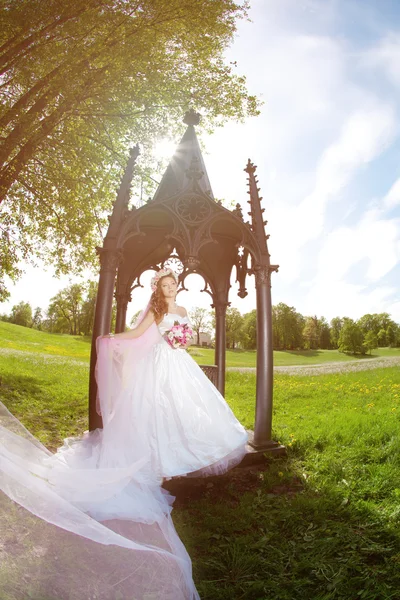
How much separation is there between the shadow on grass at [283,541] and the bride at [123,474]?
20.3 inches

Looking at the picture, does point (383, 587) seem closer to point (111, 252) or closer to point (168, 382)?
point (168, 382)

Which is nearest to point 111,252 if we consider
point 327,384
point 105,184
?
point 105,184

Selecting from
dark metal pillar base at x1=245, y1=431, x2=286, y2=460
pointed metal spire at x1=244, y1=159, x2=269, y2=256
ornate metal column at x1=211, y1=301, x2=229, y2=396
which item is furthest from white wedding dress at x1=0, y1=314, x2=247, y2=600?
ornate metal column at x1=211, y1=301, x2=229, y2=396

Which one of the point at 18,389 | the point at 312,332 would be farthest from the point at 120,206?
the point at 312,332

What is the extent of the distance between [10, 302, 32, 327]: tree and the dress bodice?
2622 inches

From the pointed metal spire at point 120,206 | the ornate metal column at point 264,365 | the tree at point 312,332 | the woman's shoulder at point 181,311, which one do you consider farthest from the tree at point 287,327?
the woman's shoulder at point 181,311

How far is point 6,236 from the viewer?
13.1 meters

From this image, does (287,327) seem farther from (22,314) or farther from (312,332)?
(22,314)

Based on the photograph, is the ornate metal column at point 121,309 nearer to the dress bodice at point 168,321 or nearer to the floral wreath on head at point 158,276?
the floral wreath on head at point 158,276

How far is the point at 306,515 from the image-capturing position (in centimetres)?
426

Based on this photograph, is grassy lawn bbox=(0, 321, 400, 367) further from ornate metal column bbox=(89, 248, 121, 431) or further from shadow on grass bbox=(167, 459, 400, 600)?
shadow on grass bbox=(167, 459, 400, 600)

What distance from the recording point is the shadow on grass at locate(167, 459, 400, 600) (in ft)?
9.68

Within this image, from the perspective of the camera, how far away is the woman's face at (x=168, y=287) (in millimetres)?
5512

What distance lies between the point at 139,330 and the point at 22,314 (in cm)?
6852
